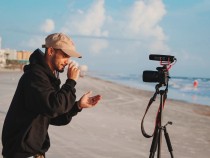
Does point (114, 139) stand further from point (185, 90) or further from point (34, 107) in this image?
point (185, 90)

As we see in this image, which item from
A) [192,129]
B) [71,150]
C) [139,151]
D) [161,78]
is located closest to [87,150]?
[71,150]

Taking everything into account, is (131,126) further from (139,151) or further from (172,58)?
(172,58)

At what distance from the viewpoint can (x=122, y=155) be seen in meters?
6.73

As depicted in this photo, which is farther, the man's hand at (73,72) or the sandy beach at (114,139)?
the sandy beach at (114,139)

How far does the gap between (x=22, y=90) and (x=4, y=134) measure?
15.0 inches

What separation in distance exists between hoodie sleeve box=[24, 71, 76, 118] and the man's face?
0.15 meters

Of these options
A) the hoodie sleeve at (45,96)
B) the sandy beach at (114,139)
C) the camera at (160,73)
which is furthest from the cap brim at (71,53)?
the sandy beach at (114,139)

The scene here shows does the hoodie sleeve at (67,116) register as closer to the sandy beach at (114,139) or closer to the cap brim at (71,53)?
the cap brim at (71,53)

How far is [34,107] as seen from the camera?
282cm

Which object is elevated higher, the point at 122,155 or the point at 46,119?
the point at 46,119

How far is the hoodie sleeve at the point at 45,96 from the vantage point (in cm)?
276

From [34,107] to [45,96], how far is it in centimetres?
14

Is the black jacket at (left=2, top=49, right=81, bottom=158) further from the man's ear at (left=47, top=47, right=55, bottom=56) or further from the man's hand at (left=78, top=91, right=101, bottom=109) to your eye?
the man's hand at (left=78, top=91, right=101, bottom=109)

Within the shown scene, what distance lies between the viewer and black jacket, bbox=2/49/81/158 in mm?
2777
